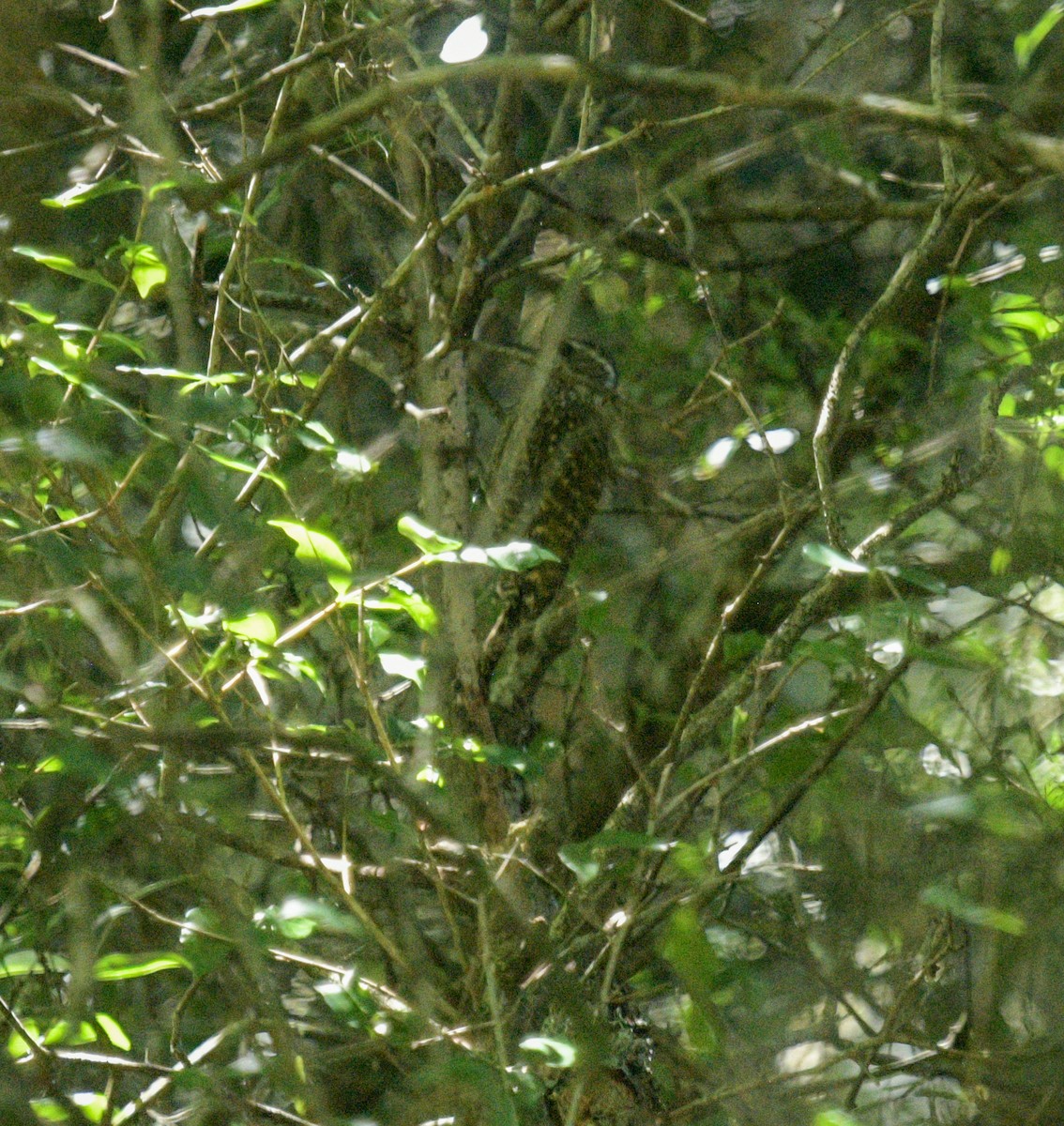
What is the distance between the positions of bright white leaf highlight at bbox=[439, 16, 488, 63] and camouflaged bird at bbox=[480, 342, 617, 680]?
330 millimetres

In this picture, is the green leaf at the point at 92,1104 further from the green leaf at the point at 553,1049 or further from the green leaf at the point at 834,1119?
the green leaf at the point at 834,1119

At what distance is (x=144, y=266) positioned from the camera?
1.06 meters

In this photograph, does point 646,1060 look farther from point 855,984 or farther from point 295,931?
point 295,931

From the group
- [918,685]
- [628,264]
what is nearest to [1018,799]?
[918,685]

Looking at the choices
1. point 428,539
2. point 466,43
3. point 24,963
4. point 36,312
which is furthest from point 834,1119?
point 466,43

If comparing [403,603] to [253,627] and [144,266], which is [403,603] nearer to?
[253,627]

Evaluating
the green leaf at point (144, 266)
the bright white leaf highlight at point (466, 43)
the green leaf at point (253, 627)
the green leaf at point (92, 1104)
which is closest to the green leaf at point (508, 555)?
the green leaf at point (253, 627)

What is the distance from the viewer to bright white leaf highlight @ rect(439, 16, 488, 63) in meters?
1.30

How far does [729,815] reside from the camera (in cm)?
146

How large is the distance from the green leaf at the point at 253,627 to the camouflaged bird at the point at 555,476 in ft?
1.51

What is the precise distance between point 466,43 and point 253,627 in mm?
740

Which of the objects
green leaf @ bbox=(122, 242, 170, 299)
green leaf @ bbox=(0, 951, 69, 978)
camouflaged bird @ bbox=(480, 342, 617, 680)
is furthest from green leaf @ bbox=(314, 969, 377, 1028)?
green leaf @ bbox=(122, 242, 170, 299)

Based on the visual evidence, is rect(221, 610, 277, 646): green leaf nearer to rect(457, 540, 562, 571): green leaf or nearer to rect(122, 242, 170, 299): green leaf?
rect(457, 540, 562, 571): green leaf

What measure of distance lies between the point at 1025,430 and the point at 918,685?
29cm
